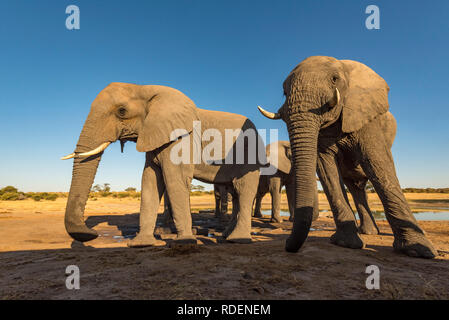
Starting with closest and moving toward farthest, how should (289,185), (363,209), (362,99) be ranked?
(362,99)
(363,209)
(289,185)

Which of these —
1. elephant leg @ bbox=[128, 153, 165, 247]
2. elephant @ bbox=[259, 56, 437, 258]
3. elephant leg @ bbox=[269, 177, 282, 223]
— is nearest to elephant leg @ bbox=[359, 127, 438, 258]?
elephant @ bbox=[259, 56, 437, 258]

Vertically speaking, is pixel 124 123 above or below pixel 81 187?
above

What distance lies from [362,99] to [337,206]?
218cm

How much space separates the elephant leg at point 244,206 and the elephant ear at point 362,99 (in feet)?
8.63

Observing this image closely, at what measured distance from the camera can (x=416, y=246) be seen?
4.12 m

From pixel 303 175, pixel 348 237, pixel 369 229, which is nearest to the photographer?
pixel 303 175

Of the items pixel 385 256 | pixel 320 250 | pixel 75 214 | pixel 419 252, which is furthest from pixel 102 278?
pixel 419 252

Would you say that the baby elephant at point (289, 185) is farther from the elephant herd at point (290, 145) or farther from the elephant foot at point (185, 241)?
the elephant foot at point (185, 241)

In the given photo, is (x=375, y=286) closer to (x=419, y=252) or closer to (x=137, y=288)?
(x=419, y=252)

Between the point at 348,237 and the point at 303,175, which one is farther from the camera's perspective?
the point at 348,237

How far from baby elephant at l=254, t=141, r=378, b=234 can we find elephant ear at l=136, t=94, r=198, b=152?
4.20 m

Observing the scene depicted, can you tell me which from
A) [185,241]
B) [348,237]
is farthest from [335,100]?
[185,241]

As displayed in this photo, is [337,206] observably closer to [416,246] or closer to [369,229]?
[416,246]

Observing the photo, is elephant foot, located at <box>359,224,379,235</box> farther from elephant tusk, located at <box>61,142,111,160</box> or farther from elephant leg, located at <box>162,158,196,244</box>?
elephant tusk, located at <box>61,142,111,160</box>
